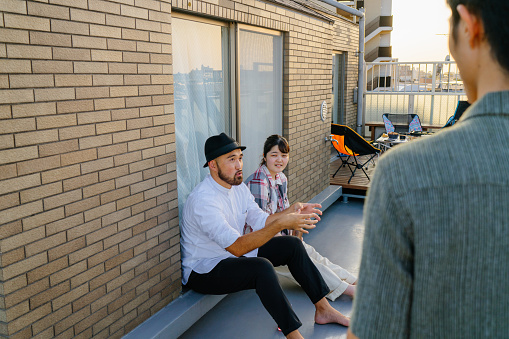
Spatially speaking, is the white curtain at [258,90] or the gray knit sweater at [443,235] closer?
the gray knit sweater at [443,235]

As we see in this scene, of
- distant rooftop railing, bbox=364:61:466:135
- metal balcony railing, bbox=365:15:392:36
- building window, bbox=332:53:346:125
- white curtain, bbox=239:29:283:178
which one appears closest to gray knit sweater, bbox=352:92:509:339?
white curtain, bbox=239:29:283:178

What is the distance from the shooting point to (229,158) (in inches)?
149

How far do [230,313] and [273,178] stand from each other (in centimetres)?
134

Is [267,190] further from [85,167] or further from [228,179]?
[85,167]

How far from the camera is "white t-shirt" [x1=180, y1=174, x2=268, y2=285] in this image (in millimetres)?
3514

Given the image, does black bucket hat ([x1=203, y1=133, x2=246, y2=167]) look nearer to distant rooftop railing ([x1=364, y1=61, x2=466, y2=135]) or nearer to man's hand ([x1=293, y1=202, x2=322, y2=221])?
man's hand ([x1=293, y1=202, x2=322, y2=221])

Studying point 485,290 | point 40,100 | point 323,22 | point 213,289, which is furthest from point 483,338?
point 323,22

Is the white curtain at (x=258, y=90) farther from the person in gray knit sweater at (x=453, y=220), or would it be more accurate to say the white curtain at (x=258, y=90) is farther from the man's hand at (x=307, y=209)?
the person in gray knit sweater at (x=453, y=220)

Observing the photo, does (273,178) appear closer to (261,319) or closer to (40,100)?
(261,319)

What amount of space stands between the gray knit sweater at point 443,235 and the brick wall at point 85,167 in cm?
208

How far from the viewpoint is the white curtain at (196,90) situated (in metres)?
4.07

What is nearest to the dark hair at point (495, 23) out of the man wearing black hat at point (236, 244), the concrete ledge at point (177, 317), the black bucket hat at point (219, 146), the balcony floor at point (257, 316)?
the man wearing black hat at point (236, 244)

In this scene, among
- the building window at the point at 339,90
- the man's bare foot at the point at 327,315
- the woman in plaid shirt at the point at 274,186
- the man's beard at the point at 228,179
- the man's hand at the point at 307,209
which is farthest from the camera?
the building window at the point at 339,90

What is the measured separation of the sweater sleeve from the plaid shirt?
11.8 ft
